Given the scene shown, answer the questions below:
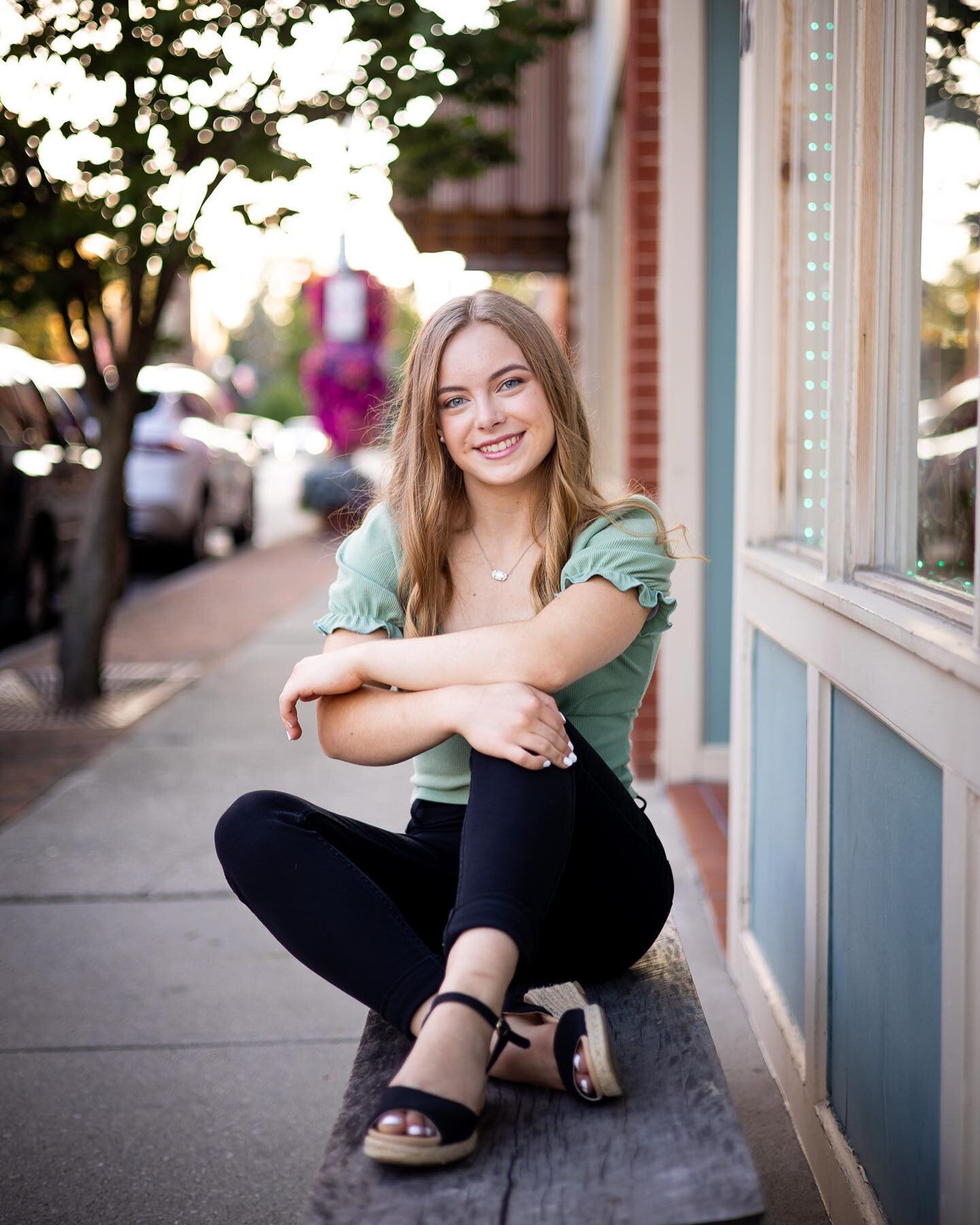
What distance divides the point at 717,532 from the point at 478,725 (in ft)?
10.1

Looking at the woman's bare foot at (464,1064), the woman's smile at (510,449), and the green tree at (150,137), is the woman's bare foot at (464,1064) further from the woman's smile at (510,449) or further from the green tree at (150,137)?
the green tree at (150,137)

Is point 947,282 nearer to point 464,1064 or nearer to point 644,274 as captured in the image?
point 464,1064

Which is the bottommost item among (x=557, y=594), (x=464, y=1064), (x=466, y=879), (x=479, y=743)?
(x=464, y=1064)

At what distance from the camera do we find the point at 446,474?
2459 mm

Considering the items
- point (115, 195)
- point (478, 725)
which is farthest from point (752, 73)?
point (115, 195)

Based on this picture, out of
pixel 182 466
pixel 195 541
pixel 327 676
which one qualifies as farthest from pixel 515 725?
pixel 195 541

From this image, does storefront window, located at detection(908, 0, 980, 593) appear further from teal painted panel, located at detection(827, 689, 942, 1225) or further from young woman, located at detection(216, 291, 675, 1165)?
young woman, located at detection(216, 291, 675, 1165)

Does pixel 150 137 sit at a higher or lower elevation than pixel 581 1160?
higher

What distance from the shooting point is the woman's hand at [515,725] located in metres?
1.92

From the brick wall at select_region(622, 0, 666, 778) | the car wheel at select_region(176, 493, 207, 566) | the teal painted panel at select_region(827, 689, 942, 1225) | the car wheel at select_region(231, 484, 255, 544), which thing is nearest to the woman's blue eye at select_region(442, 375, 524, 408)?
the teal painted panel at select_region(827, 689, 942, 1225)

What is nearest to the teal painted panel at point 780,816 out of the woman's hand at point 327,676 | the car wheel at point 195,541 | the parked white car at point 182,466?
the woman's hand at point 327,676

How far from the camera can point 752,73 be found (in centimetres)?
298

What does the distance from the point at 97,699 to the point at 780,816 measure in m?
4.85

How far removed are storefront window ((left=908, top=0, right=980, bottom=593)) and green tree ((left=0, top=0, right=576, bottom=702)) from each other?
323cm
